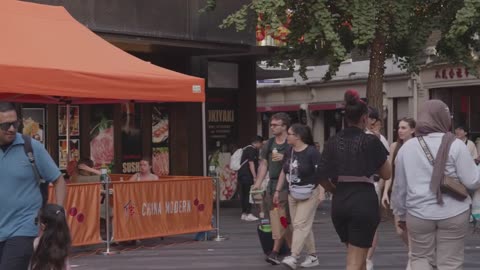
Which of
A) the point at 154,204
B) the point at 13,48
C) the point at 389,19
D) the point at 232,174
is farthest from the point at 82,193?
the point at 232,174

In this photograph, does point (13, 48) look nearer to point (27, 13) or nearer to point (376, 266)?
point (27, 13)

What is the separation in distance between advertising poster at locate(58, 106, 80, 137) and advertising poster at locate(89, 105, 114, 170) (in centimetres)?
34

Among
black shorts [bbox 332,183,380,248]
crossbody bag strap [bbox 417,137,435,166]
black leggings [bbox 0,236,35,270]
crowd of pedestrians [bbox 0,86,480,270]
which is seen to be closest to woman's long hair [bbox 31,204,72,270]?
crowd of pedestrians [bbox 0,86,480,270]

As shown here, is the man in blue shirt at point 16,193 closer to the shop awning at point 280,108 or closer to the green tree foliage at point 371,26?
the green tree foliage at point 371,26

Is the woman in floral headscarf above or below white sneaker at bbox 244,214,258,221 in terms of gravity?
above

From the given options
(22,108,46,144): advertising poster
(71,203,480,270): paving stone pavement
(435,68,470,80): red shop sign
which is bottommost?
(71,203,480,270): paving stone pavement

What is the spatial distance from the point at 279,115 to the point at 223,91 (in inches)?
395

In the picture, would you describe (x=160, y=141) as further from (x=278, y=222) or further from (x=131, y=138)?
(x=278, y=222)

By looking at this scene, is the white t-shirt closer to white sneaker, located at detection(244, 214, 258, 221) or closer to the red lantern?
the red lantern

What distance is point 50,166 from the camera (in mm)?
6250

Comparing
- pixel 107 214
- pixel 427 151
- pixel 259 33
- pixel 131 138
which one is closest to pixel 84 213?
pixel 107 214

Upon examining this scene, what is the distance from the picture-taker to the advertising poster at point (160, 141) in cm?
1986

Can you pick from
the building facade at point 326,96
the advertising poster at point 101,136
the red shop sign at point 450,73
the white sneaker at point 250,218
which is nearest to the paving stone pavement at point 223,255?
the white sneaker at point 250,218

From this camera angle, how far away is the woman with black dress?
732 centimetres
